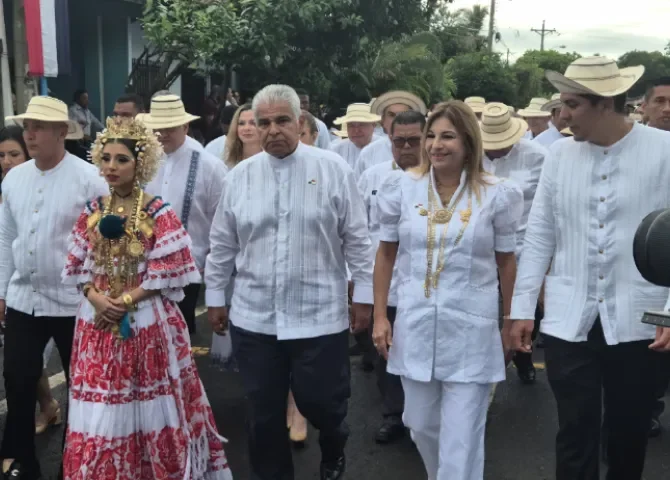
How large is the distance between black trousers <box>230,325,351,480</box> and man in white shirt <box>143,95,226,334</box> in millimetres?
1409

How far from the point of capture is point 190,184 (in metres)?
5.18

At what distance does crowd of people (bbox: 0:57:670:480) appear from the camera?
3.37m

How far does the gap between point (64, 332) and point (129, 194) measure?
0.93 m

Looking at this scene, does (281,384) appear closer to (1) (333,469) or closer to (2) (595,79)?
(1) (333,469)

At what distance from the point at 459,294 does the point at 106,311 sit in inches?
66.1

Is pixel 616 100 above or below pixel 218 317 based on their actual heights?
above

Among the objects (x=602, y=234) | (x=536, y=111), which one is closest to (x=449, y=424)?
(x=602, y=234)

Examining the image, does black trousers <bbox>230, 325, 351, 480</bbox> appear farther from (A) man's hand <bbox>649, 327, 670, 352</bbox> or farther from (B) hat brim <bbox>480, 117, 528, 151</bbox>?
(B) hat brim <bbox>480, 117, 528, 151</bbox>

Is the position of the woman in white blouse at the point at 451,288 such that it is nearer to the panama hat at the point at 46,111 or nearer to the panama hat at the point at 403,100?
the panama hat at the point at 46,111

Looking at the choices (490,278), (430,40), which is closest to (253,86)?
(490,278)

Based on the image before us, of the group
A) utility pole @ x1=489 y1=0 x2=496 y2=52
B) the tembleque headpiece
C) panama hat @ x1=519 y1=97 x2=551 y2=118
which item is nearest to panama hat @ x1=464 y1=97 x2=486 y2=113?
panama hat @ x1=519 y1=97 x2=551 y2=118

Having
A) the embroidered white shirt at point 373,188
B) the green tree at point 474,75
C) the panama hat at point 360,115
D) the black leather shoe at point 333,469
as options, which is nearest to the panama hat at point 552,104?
the panama hat at point 360,115

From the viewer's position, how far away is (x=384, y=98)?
6.23m

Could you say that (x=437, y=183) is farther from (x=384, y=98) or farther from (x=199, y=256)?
(x=384, y=98)
